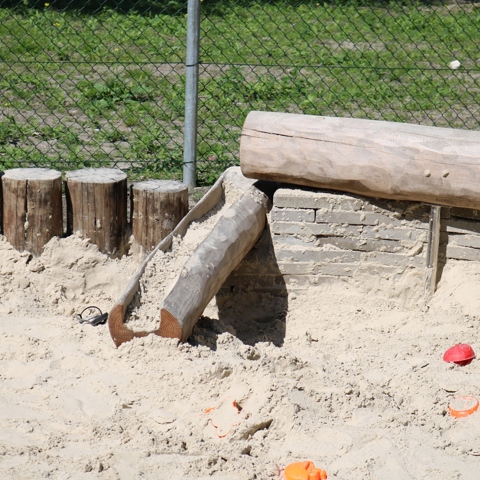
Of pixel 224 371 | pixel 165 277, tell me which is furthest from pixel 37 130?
pixel 224 371

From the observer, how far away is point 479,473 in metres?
2.92

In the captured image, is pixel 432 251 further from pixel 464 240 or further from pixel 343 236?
pixel 343 236

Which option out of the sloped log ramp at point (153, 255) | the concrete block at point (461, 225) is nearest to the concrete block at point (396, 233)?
the concrete block at point (461, 225)

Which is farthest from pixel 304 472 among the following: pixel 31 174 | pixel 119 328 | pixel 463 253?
pixel 31 174

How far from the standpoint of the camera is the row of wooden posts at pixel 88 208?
14.8 feet

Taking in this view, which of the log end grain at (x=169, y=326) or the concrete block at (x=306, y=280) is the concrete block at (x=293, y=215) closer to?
the concrete block at (x=306, y=280)

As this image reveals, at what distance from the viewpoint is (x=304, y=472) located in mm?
2828

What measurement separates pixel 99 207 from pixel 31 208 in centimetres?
36

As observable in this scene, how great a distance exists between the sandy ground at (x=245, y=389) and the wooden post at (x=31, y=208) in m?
0.28

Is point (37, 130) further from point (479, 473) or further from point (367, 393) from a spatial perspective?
point (479, 473)

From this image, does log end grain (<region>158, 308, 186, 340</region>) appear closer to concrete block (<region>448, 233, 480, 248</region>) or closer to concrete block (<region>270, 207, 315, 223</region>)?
concrete block (<region>270, 207, 315, 223</region>)

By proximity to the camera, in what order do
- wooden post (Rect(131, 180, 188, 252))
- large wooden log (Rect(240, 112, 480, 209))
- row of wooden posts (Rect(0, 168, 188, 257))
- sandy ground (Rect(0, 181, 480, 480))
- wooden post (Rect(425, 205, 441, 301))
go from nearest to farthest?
sandy ground (Rect(0, 181, 480, 480)) → large wooden log (Rect(240, 112, 480, 209)) → wooden post (Rect(425, 205, 441, 301)) → row of wooden posts (Rect(0, 168, 188, 257)) → wooden post (Rect(131, 180, 188, 252))

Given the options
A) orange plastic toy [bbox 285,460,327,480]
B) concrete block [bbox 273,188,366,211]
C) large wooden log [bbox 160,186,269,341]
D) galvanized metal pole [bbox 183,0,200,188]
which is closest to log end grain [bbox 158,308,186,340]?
large wooden log [bbox 160,186,269,341]

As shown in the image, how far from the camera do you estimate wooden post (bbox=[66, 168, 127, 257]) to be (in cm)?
455
